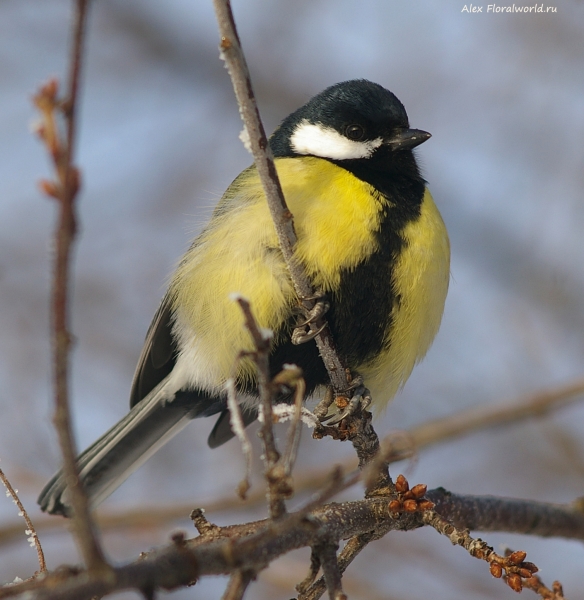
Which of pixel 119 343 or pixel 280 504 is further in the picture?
pixel 119 343

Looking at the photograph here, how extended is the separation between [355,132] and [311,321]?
987 millimetres

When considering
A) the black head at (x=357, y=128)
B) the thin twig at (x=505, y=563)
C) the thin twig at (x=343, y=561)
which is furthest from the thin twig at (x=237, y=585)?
the black head at (x=357, y=128)

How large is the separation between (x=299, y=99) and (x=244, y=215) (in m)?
3.74

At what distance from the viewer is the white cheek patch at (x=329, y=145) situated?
2.93 metres

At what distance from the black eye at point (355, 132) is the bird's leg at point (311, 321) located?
840 millimetres

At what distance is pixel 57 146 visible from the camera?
2.97 ft

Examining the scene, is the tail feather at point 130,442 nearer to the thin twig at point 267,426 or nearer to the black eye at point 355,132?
the black eye at point 355,132

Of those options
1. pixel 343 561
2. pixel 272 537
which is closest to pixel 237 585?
pixel 272 537

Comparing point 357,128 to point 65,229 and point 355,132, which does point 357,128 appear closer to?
point 355,132

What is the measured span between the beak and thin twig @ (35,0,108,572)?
2183mm

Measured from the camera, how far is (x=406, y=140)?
296 cm

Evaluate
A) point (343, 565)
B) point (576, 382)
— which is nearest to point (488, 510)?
point (576, 382)

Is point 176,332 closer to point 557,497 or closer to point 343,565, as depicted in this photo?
point 343,565

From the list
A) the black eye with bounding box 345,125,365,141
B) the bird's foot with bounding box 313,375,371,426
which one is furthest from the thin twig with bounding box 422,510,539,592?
the black eye with bounding box 345,125,365,141
